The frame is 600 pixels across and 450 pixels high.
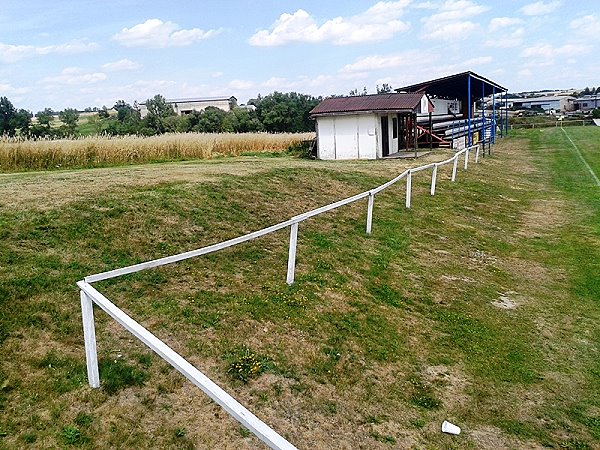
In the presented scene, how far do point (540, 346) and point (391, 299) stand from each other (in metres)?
1.91

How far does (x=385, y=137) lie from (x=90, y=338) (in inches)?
919

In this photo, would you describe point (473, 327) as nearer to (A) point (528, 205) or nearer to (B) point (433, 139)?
(A) point (528, 205)

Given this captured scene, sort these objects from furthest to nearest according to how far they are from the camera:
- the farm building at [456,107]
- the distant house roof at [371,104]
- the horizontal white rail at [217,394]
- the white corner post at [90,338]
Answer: the farm building at [456,107], the distant house roof at [371,104], the white corner post at [90,338], the horizontal white rail at [217,394]

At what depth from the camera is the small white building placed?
24.8 meters

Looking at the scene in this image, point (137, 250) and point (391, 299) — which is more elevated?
point (137, 250)

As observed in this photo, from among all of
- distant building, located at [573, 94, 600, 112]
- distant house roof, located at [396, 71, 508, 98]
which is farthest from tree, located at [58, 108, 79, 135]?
distant building, located at [573, 94, 600, 112]

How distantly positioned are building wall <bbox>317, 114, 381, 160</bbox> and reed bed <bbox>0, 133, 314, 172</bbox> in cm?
394

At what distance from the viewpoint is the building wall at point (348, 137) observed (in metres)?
24.9

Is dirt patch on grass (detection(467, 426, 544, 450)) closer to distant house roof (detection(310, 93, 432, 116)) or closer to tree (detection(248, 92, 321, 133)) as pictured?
distant house roof (detection(310, 93, 432, 116))

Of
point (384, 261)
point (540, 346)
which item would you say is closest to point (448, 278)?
point (384, 261)

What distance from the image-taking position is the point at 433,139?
31406mm

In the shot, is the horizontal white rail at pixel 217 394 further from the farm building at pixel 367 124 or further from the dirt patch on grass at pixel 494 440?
the farm building at pixel 367 124

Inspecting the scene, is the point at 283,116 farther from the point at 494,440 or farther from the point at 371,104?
the point at 494,440

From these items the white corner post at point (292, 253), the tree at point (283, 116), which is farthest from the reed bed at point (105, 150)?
the tree at point (283, 116)
